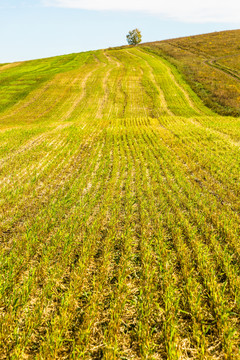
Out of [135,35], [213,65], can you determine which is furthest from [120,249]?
[135,35]

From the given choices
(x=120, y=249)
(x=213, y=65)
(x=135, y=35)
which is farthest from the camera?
(x=135, y=35)

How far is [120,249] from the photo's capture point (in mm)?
6617

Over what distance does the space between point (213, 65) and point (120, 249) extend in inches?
2623

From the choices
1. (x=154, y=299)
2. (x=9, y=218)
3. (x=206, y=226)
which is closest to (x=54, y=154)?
(x=9, y=218)

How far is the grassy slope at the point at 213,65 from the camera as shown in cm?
3866

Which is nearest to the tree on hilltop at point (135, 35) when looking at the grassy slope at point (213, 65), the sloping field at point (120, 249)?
the grassy slope at point (213, 65)

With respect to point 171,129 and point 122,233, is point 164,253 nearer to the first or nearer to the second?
point 122,233

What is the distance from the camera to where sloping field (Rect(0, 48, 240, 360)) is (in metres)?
4.00

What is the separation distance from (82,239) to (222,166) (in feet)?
34.3

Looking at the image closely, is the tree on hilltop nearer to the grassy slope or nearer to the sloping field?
the grassy slope

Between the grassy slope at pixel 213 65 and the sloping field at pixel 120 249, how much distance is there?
2337 cm

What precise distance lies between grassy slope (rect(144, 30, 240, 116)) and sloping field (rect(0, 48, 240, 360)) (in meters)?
23.4

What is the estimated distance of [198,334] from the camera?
4.03 meters

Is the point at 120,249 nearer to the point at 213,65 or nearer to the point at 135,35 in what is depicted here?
the point at 213,65
